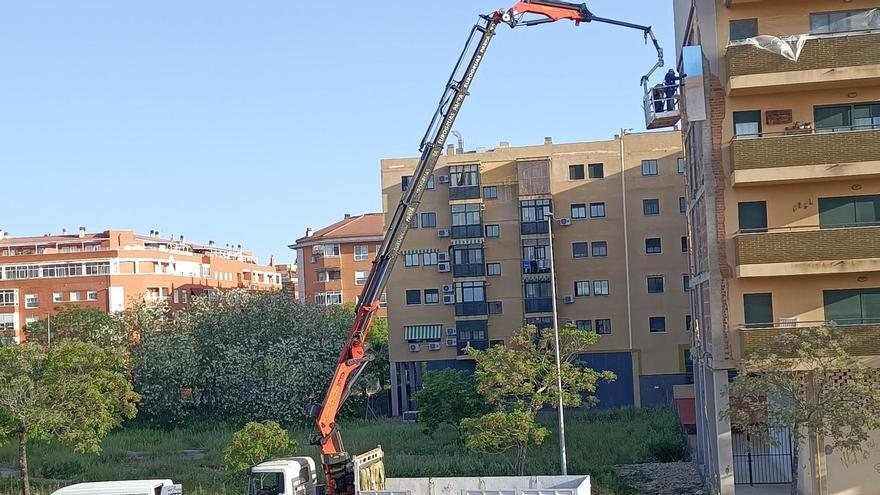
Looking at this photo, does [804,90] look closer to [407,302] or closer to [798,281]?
[798,281]

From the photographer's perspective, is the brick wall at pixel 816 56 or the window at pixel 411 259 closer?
the brick wall at pixel 816 56

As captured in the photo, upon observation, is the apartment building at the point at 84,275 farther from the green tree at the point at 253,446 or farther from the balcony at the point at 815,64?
the balcony at the point at 815,64

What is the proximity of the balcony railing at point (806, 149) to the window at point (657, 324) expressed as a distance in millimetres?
30330

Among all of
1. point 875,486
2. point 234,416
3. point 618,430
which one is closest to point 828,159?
point 875,486

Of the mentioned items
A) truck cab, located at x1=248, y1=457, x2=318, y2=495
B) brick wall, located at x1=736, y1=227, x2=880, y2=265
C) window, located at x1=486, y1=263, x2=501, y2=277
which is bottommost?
truck cab, located at x1=248, y1=457, x2=318, y2=495

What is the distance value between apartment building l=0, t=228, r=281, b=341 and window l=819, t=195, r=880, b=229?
6800 centimetres

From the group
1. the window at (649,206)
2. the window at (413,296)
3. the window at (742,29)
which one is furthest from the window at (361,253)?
the window at (742,29)

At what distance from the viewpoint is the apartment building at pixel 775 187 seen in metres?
27.2

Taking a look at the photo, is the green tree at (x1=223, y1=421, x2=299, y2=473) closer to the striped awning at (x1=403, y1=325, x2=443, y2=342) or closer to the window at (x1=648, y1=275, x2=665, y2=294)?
the striped awning at (x1=403, y1=325, x2=443, y2=342)

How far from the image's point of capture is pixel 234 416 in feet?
184

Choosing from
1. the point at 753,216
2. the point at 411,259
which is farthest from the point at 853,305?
the point at 411,259

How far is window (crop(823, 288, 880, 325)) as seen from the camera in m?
27.9

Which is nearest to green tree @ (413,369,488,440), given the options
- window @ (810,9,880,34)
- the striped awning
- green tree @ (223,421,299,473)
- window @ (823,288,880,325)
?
green tree @ (223,421,299,473)

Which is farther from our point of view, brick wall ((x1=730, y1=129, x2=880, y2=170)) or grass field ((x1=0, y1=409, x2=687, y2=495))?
grass field ((x1=0, y1=409, x2=687, y2=495))
